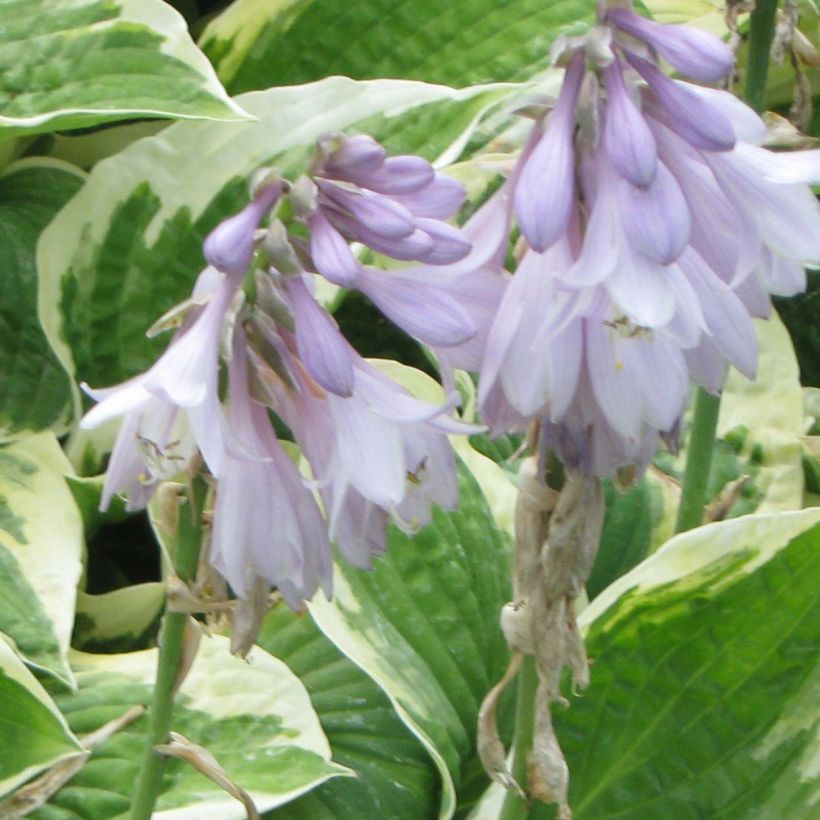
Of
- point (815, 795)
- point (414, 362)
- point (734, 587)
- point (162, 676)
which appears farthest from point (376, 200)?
point (414, 362)

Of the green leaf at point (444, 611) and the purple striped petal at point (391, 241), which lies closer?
the purple striped petal at point (391, 241)

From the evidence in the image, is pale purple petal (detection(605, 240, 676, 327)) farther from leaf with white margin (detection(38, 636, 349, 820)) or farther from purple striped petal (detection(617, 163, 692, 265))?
leaf with white margin (detection(38, 636, 349, 820))

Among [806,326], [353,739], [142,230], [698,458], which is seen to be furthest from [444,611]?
[806,326]

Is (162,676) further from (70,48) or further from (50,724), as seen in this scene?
(70,48)

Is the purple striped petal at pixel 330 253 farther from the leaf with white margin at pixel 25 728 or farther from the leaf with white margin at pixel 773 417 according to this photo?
the leaf with white margin at pixel 773 417

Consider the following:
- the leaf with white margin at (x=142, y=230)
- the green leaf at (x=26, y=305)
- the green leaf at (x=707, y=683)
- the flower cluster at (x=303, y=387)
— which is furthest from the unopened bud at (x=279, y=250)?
the green leaf at (x=26, y=305)

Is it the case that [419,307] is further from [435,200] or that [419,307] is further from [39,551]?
[39,551]
